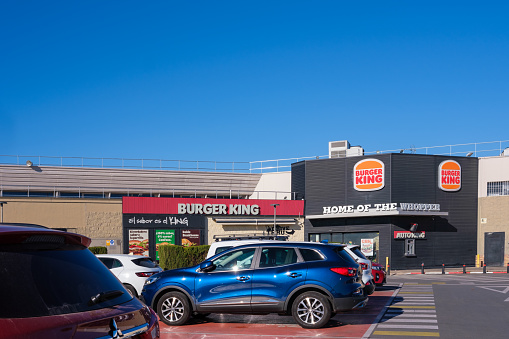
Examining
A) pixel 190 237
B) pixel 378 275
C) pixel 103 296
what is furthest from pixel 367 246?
pixel 103 296

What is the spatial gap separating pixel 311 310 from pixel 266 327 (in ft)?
3.61

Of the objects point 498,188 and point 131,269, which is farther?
point 498,188

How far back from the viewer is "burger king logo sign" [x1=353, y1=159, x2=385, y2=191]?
37.0m

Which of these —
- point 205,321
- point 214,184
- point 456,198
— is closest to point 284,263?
point 205,321

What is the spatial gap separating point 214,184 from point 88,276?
42441 millimetres

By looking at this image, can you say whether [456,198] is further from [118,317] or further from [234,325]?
[118,317]

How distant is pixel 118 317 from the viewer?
3307 millimetres

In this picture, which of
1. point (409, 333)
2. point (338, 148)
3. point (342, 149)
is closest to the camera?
point (409, 333)

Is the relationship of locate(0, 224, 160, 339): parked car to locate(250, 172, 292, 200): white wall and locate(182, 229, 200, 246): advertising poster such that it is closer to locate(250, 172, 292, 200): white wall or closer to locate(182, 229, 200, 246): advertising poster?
locate(182, 229, 200, 246): advertising poster

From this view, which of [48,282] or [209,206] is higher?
[48,282]

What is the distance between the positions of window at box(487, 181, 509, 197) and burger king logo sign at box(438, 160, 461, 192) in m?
2.19

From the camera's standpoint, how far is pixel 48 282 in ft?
10.1

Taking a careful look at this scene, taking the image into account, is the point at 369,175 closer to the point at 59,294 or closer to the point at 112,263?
the point at 112,263

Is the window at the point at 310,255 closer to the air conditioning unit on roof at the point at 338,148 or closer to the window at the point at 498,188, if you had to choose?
the air conditioning unit on roof at the point at 338,148
